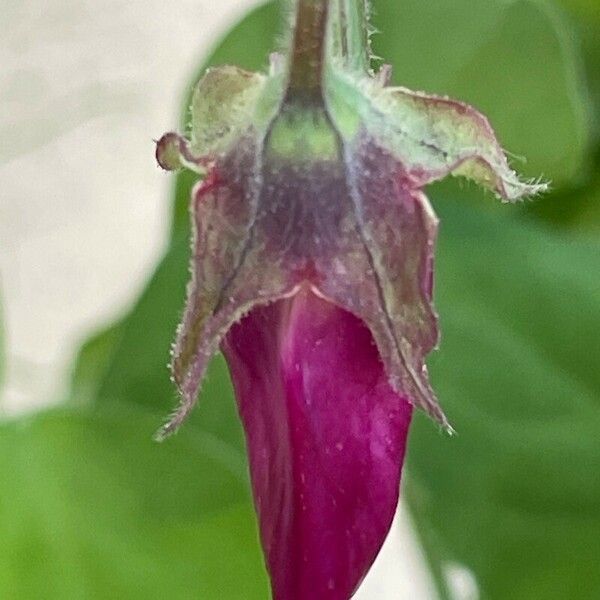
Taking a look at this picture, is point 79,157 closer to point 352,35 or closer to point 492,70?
point 492,70

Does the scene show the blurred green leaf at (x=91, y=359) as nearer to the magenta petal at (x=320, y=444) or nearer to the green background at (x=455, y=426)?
the green background at (x=455, y=426)

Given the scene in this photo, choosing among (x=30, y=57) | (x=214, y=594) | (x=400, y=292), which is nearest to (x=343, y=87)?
(x=400, y=292)

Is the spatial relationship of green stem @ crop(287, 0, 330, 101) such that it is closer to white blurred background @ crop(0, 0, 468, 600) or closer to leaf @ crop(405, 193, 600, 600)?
leaf @ crop(405, 193, 600, 600)

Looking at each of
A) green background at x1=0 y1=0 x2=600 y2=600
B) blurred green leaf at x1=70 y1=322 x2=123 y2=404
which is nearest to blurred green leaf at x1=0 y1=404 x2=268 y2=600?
green background at x1=0 y1=0 x2=600 y2=600

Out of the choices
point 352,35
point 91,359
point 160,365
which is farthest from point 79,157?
point 352,35

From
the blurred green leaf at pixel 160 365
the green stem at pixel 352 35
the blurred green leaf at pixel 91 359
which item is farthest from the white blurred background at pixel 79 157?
the green stem at pixel 352 35

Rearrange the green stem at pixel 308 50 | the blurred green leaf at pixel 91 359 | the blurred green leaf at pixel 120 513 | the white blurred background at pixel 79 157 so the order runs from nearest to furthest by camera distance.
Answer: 1. the green stem at pixel 308 50
2. the blurred green leaf at pixel 120 513
3. the blurred green leaf at pixel 91 359
4. the white blurred background at pixel 79 157
